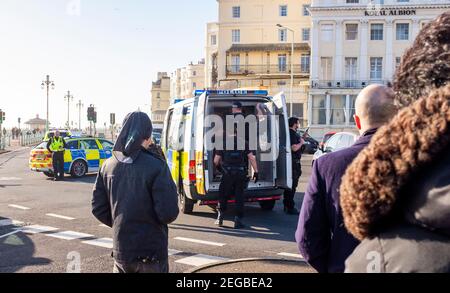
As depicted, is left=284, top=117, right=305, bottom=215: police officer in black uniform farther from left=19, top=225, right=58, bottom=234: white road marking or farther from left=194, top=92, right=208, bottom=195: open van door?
left=19, top=225, right=58, bottom=234: white road marking

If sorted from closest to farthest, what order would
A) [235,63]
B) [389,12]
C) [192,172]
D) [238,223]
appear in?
[238,223] → [192,172] → [389,12] → [235,63]

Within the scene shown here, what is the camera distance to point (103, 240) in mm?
7254

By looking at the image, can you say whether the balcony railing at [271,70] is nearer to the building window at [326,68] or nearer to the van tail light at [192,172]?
the building window at [326,68]

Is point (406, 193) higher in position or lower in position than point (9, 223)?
higher

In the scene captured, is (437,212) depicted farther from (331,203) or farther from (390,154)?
(331,203)

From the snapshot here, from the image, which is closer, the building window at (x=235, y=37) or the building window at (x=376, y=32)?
the building window at (x=376, y=32)

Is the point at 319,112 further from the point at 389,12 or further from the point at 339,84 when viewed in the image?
the point at 389,12

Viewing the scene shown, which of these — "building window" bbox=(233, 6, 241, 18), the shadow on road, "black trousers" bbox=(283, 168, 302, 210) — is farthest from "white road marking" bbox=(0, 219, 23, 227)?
"building window" bbox=(233, 6, 241, 18)

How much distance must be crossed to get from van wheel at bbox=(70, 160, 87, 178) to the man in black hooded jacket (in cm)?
1432

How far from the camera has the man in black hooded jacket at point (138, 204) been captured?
342cm

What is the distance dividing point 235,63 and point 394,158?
60.3 m

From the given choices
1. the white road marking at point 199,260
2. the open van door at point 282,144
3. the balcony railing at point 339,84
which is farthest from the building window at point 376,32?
the white road marking at point 199,260

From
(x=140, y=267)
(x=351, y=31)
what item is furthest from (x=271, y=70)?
(x=140, y=267)

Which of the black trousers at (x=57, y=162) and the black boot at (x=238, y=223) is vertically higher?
the black trousers at (x=57, y=162)
